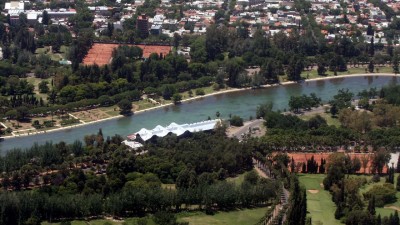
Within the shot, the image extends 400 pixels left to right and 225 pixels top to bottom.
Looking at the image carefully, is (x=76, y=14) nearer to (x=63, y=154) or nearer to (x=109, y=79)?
(x=109, y=79)

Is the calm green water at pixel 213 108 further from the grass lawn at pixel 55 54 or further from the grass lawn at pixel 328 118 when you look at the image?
the grass lawn at pixel 55 54

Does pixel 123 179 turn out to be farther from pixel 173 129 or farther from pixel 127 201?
pixel 173 129

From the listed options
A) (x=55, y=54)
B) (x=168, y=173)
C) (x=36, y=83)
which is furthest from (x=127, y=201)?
(x=55, y=54)

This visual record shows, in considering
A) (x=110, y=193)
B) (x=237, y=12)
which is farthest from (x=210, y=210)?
(x=237, y=12)

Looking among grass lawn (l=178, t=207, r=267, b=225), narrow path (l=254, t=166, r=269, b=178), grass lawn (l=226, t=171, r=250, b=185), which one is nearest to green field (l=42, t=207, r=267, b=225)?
grass lawn (l=178, t=207, r=267, b=225)

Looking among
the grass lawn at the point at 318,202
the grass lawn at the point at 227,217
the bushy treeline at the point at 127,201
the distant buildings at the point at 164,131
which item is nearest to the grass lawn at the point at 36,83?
the distant buildings at the point at 164,131
